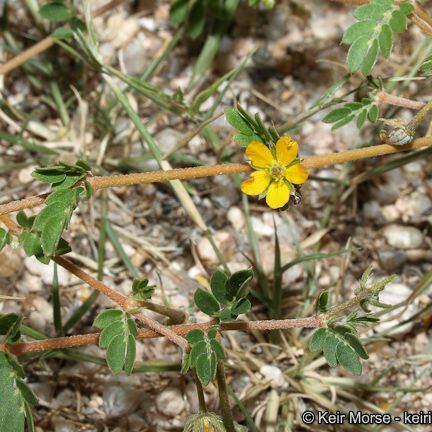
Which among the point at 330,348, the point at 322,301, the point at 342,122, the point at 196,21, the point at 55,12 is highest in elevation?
the point at 55,12

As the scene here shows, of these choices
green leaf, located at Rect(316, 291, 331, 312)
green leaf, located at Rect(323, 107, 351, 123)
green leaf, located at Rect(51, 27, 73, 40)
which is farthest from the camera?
green leaf, located at Rect(51, 27, 73, 40)

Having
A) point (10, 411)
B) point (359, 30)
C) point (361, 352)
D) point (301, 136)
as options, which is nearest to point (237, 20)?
point (301, 136)

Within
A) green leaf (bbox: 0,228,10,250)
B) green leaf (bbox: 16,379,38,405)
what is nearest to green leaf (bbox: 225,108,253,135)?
green leaf (bbox: 0,228,10,250)

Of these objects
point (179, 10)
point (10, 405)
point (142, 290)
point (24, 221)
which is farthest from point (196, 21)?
point (10, 405)

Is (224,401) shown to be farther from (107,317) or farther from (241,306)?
(107,317)

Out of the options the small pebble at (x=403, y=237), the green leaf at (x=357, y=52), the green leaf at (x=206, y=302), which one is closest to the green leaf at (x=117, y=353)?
the green leaf at (x=206, y=302)

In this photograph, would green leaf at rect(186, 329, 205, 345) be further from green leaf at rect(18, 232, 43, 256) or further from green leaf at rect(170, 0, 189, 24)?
green leaf at rect(170, 0, 189, 24)
